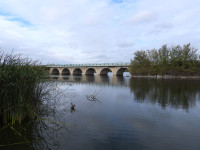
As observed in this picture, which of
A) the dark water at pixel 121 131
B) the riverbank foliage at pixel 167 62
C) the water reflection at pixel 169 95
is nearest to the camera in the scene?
the dark water at pixel 121 131

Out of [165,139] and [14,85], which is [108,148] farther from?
[14,85]

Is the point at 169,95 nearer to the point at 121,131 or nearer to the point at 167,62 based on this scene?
the point at 121,131

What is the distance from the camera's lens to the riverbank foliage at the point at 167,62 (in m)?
57.6

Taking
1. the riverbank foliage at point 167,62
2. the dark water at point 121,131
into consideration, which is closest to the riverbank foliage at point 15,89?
the dark water at point 121,131

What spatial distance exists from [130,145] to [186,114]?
6843 mm

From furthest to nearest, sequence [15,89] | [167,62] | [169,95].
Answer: [167,62] → [169,95] → [15,89]

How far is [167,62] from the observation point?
61906 millimetres

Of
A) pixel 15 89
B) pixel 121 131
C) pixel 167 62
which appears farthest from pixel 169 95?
pixel 167 62

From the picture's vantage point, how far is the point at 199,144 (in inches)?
253

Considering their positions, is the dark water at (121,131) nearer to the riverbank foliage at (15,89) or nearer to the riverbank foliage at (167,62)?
the riverbank foliage at (15,89)

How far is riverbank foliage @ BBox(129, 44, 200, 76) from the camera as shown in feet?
189

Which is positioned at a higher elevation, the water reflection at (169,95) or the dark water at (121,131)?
the water reflection at (169,95)

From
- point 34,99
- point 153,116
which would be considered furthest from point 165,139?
point 34,99

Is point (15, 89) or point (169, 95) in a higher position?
point (15, 89)
